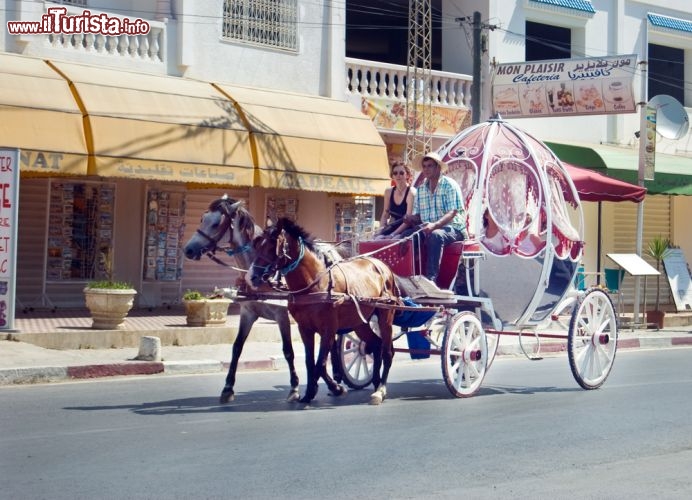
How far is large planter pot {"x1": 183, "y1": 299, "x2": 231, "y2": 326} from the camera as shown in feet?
58.4

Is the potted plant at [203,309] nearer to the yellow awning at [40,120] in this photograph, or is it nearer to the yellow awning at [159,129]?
the yellow awning at [159,129]

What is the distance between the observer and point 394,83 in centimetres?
2403

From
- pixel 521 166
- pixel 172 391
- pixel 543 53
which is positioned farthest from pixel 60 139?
pixel 543 53

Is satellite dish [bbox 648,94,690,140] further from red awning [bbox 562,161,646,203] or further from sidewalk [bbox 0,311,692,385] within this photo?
sidewalk [bbox 0,311,692,385]

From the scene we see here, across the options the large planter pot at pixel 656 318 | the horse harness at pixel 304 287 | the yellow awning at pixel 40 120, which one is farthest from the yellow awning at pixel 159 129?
the large planter pot at pixel 656 318

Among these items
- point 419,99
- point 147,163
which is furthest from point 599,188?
point 147,163

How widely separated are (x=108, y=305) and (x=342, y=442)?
8.09 m

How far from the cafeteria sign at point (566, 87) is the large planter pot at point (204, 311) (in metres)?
9.14

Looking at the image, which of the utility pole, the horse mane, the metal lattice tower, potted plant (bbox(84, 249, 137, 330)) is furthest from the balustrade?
the horse mane

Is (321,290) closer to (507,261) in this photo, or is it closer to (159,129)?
(507,261)

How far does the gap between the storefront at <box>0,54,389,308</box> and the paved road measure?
18.0ft

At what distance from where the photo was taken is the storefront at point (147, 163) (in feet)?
57.2

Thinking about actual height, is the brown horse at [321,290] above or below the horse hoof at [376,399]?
above

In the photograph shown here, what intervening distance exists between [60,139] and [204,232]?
7206 millimetres
